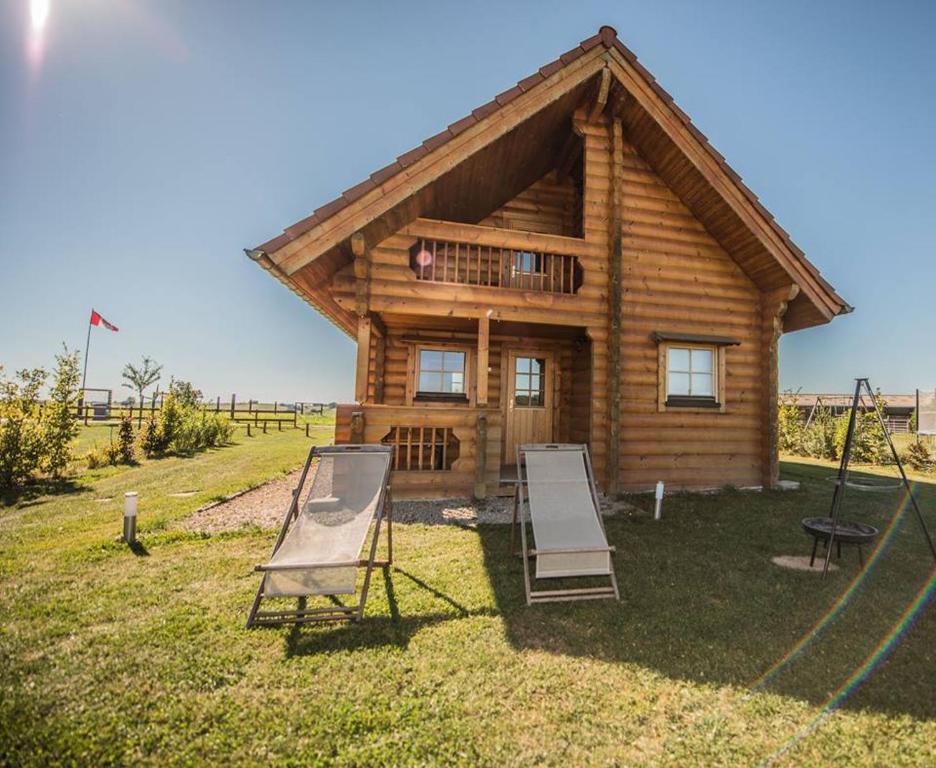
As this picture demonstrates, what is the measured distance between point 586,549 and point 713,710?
1.33 metres

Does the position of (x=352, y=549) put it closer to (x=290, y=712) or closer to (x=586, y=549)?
(x=290, y=712)

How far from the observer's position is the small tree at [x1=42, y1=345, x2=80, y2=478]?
7.92 meters

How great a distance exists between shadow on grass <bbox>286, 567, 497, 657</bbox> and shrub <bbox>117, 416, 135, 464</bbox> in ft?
36.4

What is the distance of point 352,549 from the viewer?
321 centimetres

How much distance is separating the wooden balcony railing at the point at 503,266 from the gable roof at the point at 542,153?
2.36 ft

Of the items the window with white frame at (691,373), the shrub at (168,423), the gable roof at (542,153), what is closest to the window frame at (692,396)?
the window with white frame at (691,373)

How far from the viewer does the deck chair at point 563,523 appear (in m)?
3.37

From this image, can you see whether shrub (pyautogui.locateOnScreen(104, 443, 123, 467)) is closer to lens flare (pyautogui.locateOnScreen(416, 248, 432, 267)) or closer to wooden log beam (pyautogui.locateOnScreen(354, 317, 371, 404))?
wooden log beam (pyautogui.locateOnScreen(354, 317, 371, 404))

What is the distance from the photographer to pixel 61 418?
8.10m

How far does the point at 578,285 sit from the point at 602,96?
3.17m

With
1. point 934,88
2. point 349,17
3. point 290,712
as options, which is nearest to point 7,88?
point 349,17

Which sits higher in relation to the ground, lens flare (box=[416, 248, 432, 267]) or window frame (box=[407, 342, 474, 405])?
lens flare (box=[416, 248, 432, 267])

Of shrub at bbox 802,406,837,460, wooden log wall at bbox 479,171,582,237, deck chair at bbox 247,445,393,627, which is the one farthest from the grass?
shrub at bbox 802,406,837,460

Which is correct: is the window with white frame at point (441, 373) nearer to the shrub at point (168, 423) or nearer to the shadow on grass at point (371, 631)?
the shadow on grass at point (371, 631)
